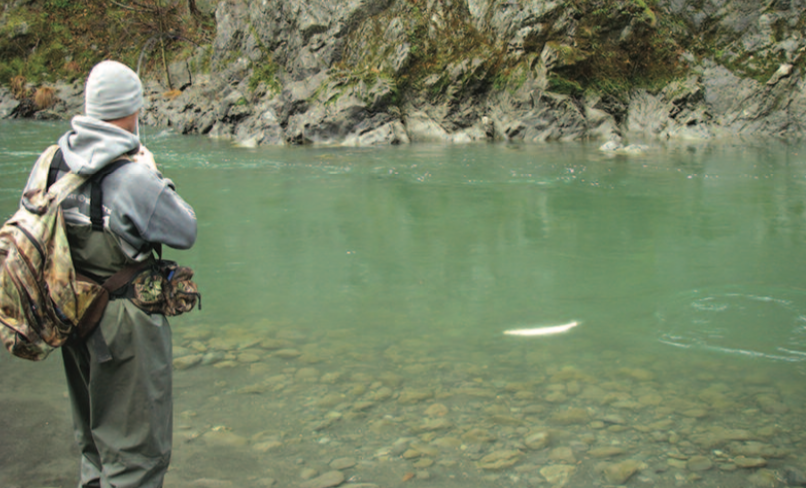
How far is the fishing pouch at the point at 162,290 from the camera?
2.45 m

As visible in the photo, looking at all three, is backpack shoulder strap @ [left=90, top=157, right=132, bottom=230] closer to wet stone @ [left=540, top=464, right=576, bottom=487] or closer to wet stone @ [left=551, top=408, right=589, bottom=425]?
wet stone @ [left=540, top=464, right=576, bottom=487]

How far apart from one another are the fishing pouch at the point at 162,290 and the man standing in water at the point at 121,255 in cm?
3

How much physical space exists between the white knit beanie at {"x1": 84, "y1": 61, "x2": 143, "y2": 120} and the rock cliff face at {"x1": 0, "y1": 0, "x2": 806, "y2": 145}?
52.8ft

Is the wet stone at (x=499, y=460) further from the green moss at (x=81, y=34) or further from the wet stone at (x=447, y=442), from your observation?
the green moss at (x=81, y=34)

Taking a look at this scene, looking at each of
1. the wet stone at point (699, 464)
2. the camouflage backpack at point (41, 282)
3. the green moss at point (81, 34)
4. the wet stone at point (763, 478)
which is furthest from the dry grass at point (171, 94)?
the wet stone at point (763, 478)

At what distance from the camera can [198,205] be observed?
955cm

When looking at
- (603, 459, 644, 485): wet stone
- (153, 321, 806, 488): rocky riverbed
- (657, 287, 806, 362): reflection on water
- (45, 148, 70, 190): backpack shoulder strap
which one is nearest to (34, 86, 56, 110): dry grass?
(153, 321, 806, 488): rocky riverbed

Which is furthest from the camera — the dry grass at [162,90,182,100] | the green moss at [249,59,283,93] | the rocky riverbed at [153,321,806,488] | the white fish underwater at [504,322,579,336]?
the dry grass at [162,90,182,100]

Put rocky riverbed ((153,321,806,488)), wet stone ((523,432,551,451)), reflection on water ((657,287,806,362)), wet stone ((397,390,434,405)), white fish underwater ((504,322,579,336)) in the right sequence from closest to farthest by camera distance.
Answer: rocky riverbed ((153,321,806,488))
wet stone ((523,432,551,451))
wet stone ((397,390,434,405))
reflection on water ((657,287,806,362))
white fish underwater ((504,322,579,336))

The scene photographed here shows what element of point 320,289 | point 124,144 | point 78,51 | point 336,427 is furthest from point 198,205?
point 78,51

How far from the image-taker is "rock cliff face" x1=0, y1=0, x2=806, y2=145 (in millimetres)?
18766

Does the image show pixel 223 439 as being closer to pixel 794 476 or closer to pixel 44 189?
pixel 44 189

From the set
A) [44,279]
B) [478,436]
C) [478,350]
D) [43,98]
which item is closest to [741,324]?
[478,350]

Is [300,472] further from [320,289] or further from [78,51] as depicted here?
[78,51]
